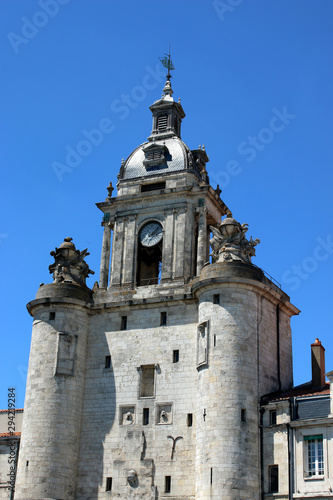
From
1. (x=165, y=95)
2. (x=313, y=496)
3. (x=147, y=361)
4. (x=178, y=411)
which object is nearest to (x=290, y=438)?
(x=313, y=496)

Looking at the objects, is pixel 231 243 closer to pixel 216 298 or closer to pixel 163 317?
pixel 216 298

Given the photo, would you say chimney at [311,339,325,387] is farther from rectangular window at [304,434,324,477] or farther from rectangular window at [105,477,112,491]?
rectangular window at [105,477,112,491]

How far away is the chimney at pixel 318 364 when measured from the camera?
44203 millimetres

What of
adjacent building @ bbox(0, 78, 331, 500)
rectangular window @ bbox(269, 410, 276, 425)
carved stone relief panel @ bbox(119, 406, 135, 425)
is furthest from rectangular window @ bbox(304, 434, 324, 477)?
carved stone relief panel @ bbox(119, 406, 135, 425)

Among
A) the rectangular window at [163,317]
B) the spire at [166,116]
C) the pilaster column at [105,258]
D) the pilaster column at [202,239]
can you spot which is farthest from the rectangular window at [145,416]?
the spire at [166,116]

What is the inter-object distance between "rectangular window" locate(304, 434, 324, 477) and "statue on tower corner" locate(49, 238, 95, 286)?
16714mm

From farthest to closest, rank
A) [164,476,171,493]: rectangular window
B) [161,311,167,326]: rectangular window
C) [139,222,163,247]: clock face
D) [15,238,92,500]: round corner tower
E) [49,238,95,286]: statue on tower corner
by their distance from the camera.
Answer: [139,222,163,247]: clock face → [49,238,95,286]: statue on tower corner → [161,311,167,326]: rectangular window → [15,238,92,500]: round corner tower → [164,476,171,493]: rectangular window

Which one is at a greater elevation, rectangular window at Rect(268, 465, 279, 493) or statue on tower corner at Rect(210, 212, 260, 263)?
statue on tower corner at Rect(210, 212, 260, 263)

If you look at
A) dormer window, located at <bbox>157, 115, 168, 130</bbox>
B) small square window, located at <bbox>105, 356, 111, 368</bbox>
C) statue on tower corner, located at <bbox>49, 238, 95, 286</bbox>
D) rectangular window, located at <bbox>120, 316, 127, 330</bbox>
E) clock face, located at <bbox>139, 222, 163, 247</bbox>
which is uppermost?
dormer window, located at <bbox>157, 115, 168, 130</bbox>

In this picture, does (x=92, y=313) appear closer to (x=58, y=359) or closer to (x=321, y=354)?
(x=58, y=359)

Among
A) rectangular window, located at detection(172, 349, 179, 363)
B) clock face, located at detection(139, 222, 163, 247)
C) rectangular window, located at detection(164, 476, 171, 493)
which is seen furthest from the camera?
clock face, located at detection(139, 222, 163, 247)

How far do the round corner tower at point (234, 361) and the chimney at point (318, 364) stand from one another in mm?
1773

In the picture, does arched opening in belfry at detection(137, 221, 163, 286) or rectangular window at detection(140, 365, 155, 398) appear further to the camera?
arched opening in belfry at detection(137, 221, 163, 286)

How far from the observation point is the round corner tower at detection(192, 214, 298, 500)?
3994cm
